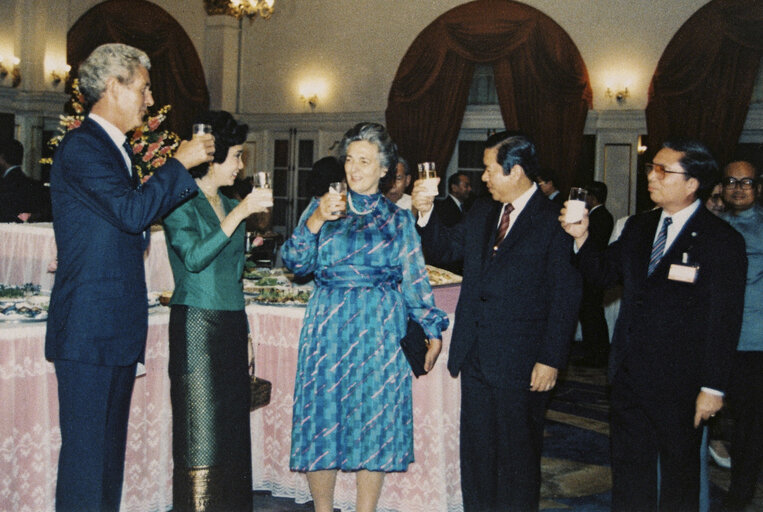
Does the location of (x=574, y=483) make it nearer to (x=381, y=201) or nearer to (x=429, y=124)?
(x=381, y=201)

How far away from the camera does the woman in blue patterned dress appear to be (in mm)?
3090

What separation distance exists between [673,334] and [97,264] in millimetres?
1987

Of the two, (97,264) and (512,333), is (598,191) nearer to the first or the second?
(512,333)

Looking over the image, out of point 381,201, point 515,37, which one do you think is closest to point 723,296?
point 381,201

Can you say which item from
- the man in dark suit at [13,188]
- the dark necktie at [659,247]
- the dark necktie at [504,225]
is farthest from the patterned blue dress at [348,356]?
the man in dark suit at [13,188]

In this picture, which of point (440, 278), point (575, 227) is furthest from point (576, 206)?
point (440, 278)

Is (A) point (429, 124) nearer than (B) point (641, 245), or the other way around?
(B) point (641, 245)

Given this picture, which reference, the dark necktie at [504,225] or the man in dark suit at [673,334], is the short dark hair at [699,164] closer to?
the man in dark suit at [673,334]

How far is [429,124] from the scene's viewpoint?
1148 centimetres

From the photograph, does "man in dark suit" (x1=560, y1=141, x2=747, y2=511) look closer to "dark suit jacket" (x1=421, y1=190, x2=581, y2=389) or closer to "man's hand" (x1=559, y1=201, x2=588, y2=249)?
"man's hand" (x1=559, y1=201, x2=588, y2=249)

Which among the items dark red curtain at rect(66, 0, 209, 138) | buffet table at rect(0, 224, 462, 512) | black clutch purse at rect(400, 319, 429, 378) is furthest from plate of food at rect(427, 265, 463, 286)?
dark red curtain at rect(66, 0, 209, 138)

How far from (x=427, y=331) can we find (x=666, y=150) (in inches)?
44.7

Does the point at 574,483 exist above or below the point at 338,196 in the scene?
below

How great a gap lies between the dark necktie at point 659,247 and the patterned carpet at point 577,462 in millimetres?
1525
